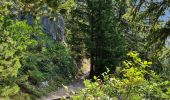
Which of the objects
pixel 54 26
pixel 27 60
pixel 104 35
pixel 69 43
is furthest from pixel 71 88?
pixel 54 26

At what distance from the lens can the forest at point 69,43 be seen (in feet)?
32.5

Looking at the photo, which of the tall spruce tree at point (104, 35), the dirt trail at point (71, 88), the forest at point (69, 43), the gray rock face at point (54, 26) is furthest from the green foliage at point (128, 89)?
the gray rock face at point (54, 26)

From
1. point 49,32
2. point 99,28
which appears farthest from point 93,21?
point 49,32

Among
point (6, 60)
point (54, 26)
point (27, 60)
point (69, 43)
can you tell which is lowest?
point (69, 43)

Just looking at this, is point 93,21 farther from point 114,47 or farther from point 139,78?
point 139,78

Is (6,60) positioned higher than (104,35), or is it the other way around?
(6,60)

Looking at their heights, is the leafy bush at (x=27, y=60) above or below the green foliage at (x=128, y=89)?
below

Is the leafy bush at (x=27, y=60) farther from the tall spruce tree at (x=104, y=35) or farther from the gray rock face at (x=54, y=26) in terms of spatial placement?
the tall spruce tree at (x=104, y=35)

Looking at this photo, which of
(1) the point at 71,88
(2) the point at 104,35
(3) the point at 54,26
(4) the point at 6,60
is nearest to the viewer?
(4) the point at 6,60

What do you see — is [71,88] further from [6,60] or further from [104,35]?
[6,60]

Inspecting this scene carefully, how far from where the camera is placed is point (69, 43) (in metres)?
29.3

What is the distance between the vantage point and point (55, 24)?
32.6 meters

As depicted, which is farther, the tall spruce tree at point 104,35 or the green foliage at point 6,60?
the tall spruce tree at point 104,35

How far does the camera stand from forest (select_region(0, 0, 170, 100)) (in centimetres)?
990
